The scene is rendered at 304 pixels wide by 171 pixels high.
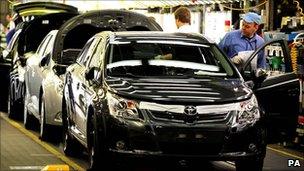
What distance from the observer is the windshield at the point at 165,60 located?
434 inches

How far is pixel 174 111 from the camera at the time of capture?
32.7ft

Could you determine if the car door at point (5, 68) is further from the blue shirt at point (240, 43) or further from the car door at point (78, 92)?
the blue shirt at point (240, 43)

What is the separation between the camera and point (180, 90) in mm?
10312

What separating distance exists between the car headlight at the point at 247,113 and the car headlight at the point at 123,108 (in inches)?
43.9

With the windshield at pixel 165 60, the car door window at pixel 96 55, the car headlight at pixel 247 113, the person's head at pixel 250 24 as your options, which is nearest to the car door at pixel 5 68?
the person's head at pixel 250 24

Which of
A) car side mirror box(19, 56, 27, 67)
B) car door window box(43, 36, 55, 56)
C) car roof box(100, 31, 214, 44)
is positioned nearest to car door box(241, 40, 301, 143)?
car roof box(100, 31, 214, 44)

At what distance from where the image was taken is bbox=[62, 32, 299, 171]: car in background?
9.91 m

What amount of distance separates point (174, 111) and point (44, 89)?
4.98 metres

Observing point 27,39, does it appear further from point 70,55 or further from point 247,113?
point 247,113

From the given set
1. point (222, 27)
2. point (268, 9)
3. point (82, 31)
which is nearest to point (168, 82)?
point (82, 31)

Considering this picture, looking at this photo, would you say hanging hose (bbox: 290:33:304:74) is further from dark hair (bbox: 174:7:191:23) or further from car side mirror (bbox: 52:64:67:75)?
car side mirror (bbox: 52:64:67:75)

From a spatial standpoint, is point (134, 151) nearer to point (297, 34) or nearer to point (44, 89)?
point (44, 89)

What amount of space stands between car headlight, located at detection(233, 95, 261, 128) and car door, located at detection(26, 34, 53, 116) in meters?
5.62

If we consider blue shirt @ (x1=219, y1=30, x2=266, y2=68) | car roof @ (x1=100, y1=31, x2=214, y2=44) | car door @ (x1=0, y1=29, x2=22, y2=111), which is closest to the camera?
car roof @ (x1=100, y1=31, x2=214, y2=44)
